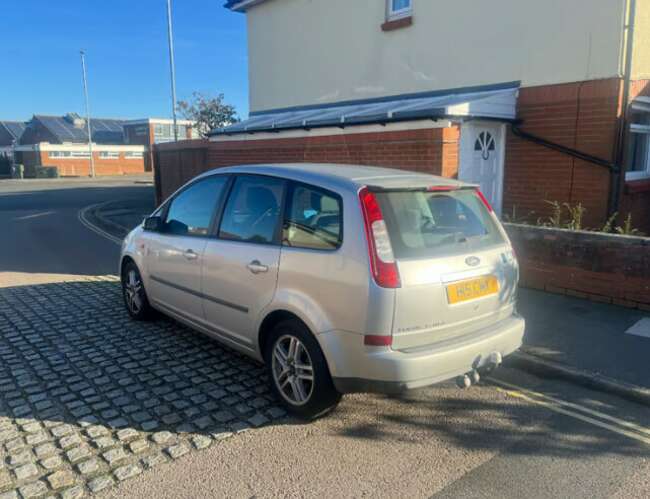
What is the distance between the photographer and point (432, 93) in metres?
9.88

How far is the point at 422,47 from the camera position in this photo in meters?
9.98

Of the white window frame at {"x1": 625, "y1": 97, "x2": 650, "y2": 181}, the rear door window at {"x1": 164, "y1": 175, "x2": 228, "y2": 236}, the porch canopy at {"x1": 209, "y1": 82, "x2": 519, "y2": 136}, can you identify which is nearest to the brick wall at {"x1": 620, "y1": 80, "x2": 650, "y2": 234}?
the white window frame at {"x1": 625, "y1": 97, "x2": 650, "y2": 181}

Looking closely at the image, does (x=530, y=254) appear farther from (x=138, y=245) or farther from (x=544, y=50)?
(x=138, y=245)

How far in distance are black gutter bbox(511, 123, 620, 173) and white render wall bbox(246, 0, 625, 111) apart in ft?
2.55

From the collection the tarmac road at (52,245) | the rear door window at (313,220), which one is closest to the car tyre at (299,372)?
the rear door window at (313,220)

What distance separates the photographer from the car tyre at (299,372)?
347 centimetres

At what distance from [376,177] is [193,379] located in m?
2.21

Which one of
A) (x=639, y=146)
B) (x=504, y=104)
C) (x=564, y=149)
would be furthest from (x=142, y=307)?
(x=639, y=146)

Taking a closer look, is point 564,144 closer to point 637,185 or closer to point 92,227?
point 637,185

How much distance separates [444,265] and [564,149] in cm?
578

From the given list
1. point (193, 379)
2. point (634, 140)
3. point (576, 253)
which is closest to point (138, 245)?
point (193, 379)

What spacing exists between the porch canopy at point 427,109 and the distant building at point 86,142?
39762 mm

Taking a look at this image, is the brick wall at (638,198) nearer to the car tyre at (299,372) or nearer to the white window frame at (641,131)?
the white window frame at (641,131)

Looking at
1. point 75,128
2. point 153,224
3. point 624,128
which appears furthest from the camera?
point 75,128
